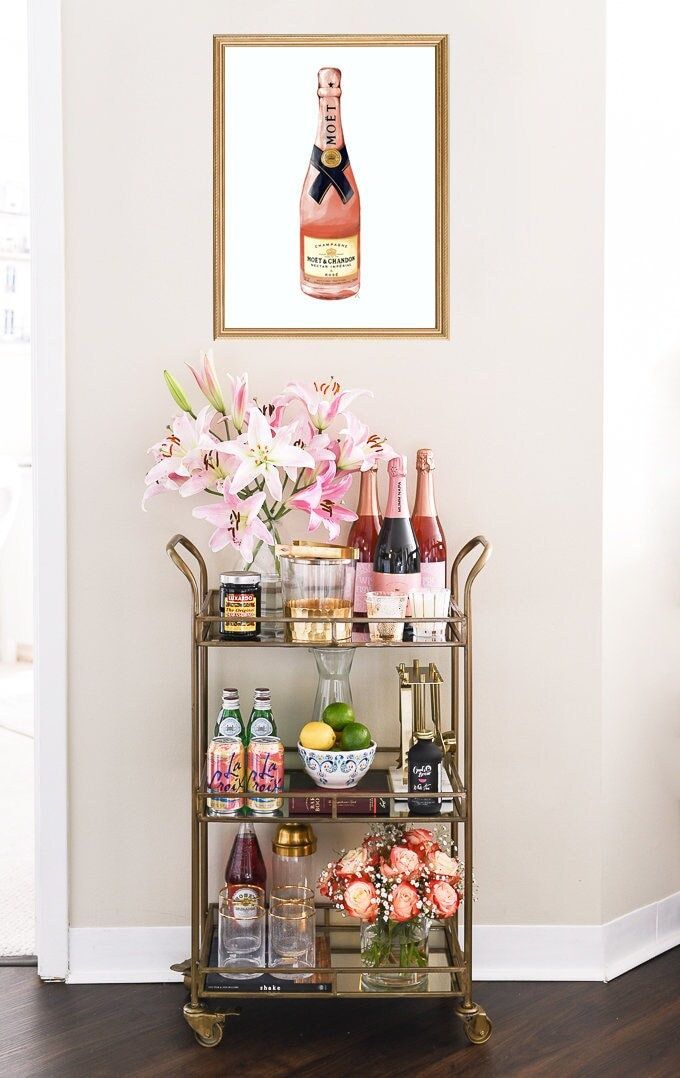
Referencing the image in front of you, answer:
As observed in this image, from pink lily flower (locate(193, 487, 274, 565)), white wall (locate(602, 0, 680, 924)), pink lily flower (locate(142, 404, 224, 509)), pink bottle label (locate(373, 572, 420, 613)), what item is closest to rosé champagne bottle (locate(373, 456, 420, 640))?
pink bottle label (locate(373, 572, 420, 613))

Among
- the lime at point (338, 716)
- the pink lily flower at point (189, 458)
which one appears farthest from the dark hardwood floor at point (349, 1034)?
the pink lily flower at point (189, 458)

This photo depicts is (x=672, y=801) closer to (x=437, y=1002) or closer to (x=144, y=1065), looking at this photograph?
(x=437, y=1002)

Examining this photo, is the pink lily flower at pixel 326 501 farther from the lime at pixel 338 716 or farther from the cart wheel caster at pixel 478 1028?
the cart wheel caster at pixel 478 1028

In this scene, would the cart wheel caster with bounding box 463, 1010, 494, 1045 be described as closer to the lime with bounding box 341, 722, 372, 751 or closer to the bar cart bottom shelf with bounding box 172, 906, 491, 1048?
the bar cart bottom shelf with bounding box 172, 906, 491, 1048

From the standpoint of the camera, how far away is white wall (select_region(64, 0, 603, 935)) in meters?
1.95

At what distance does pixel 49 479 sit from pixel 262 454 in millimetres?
517

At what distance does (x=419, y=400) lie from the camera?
201 cm

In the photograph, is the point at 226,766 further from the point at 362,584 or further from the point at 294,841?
the point at 362,584

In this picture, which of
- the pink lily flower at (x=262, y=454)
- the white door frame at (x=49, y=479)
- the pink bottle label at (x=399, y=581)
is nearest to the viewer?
the pink lily flower at (x=262, y=454)

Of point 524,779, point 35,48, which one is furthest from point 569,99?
point 524,779

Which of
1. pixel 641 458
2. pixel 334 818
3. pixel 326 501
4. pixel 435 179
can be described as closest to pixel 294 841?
pixel 334 818

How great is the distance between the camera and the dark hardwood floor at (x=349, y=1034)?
174cm

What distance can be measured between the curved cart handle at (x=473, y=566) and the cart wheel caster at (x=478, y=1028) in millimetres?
727

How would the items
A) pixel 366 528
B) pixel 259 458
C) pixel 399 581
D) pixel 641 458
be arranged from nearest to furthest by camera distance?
pixel 259 458
pixel 399 581
pixel 366 528
pixel 641 458
